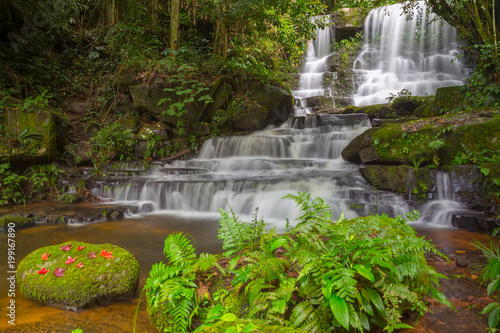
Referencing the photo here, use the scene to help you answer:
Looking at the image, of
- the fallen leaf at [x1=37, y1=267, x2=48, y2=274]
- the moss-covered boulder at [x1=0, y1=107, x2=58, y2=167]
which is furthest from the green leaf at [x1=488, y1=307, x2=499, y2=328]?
the moss-covered boulder at [x1=0, y1=107, x2=58, y2=167]

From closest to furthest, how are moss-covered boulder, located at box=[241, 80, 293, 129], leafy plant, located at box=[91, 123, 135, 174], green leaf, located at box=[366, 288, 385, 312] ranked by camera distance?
green leaf, located at box=[366, 288, 385, 312]
leafy plant, located at box=[91, 123, 135, 174]
moss-covered boulder, located at box=[241, 80, 293, 129]

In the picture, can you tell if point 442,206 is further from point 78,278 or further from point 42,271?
point 42,271

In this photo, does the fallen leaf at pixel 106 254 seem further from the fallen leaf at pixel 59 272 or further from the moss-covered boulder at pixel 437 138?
the moss-covered boulder at pixel 437 138

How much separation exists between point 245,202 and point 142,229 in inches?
95.9

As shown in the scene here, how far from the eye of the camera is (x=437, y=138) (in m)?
7.37

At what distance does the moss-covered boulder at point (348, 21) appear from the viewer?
2112 cm

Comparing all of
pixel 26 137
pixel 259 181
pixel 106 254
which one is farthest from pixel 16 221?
pixel 259 181

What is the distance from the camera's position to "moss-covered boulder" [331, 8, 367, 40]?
69.3 feet

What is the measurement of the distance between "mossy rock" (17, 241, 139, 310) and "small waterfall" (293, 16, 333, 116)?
13.3 meters

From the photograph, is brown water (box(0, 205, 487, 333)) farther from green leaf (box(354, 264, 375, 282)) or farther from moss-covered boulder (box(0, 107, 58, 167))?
moss-covered boulder (box(0, 107, 58, 167))

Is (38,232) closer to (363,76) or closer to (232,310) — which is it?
(232,310)

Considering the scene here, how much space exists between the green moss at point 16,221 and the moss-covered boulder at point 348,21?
21.4m

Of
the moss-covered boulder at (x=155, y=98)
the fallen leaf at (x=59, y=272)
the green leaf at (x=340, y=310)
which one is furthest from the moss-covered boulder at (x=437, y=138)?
the moss-covered boulder at (x=155, y=98)

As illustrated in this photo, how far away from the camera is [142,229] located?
6.05m
